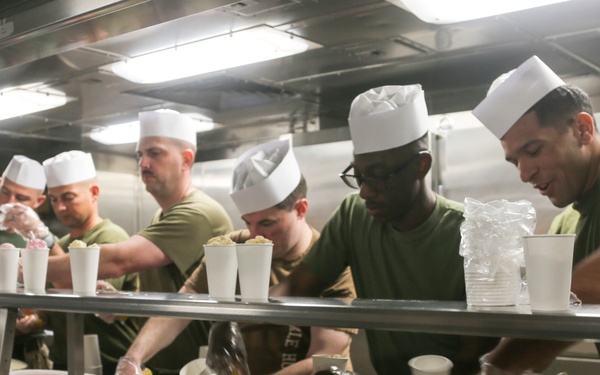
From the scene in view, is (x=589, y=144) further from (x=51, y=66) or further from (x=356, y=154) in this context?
(x=51, y=66)

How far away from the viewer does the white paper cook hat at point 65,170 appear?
11.6ft

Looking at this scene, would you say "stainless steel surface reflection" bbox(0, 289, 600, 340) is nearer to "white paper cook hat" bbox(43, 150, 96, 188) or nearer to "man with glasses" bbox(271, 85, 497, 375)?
"man with glasses" bbox(271, 85, 497, 375)

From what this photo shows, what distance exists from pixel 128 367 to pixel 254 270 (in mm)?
553

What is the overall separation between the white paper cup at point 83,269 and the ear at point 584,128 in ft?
4.40

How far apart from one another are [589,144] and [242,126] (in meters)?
2.51

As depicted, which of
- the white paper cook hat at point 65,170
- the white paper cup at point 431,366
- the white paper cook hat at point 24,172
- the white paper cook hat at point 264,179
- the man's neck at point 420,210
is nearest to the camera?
the white paper cup at point 431,366

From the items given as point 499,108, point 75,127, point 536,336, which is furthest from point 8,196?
point 536,336

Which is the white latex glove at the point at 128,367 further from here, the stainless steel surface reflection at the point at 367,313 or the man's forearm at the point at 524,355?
the man's forearm at the point at 524,355

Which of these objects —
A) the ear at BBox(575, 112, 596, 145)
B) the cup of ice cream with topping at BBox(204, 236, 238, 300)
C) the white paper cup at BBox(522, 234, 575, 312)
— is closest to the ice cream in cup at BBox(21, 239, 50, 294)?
the cup of ice cream with topping at BBox(204, 236, 238, 300)

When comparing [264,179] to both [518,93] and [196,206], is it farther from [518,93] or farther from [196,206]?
[518,93]

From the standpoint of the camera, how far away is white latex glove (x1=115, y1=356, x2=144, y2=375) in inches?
73.0

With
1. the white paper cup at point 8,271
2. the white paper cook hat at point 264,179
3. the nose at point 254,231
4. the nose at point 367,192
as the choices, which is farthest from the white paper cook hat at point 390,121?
the white paper cup at point 8,271

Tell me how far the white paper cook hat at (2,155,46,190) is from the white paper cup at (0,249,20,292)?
2222 millimetres

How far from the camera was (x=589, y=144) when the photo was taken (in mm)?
1994
